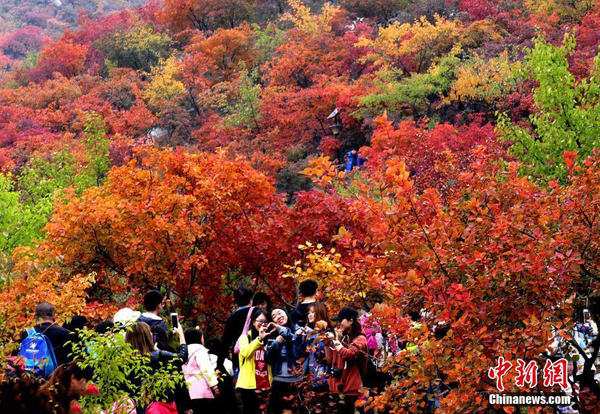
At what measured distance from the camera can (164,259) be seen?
33.8 feet

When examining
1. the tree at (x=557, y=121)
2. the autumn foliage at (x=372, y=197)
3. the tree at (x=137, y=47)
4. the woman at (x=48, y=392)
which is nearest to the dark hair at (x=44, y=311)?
the autumn foliage at (x=372, y=197)

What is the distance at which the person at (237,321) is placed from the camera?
732 cm

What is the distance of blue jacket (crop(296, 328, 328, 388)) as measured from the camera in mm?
6664

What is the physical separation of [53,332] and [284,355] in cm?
222

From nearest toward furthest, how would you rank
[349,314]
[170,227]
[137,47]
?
[349,314] < [170,227] < [137,47]

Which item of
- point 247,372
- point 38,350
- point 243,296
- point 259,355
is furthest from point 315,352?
point 38,350

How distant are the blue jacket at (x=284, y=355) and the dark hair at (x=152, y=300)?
114cm

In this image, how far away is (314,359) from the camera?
6824mm

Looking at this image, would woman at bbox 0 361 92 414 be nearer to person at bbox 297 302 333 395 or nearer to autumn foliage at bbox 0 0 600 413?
autumn foliage at bbox 0 0 600 413

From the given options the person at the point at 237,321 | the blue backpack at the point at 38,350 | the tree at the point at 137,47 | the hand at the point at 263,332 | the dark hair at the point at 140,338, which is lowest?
the tree at the point at 137,47

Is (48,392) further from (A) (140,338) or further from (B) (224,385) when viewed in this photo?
(B) (224,385)

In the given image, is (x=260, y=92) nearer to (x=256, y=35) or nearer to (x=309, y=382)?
(x=256, y=35)

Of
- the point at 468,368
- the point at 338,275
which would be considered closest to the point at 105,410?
the point at 468,368

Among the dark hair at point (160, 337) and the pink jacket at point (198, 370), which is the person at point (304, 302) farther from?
the dark hair at point (160, 337)
